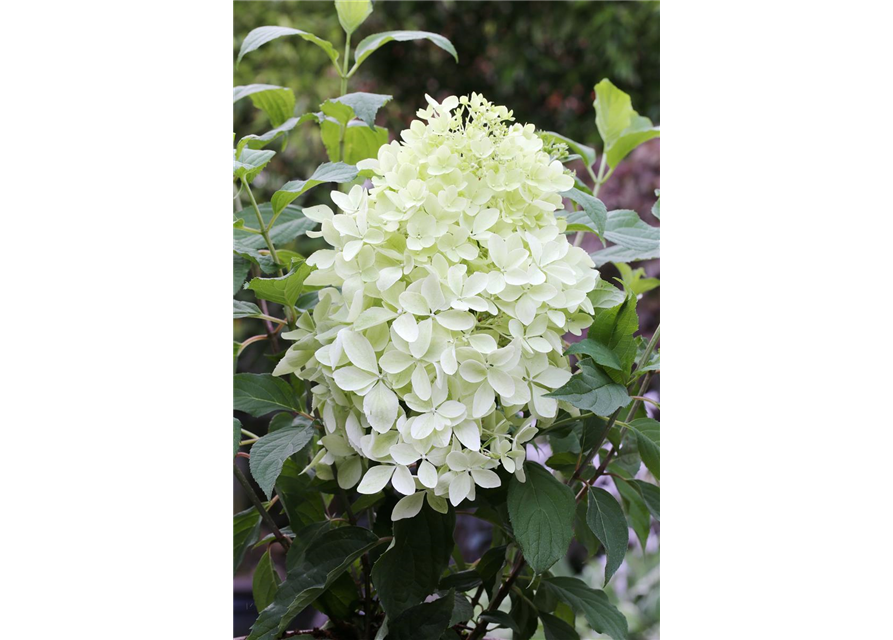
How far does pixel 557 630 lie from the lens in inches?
28.7

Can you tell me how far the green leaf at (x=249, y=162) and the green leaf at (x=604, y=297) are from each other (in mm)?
308

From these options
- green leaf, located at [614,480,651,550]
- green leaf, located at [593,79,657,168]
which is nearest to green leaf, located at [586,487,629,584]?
green leaf, located at [614,480,651,550]

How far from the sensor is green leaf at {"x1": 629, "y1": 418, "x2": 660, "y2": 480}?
675 millimetres

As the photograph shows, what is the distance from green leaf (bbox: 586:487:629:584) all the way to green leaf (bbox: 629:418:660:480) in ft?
0.16

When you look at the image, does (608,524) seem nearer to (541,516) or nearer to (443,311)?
(541,516)

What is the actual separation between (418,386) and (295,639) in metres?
0.28

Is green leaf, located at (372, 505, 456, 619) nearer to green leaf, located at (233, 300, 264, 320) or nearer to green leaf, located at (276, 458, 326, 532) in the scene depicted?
green leaf, located at (276, 458, 326, 532)

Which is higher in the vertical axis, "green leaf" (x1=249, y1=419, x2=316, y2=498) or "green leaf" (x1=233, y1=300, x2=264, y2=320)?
"green leaf" (x1=233, y1=300, x2=264, y2=320)

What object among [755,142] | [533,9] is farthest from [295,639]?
[533,9]

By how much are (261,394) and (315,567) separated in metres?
0.16

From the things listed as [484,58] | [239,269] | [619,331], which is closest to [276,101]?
[239,269]

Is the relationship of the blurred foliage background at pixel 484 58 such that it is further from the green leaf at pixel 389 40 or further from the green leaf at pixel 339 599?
the green leaf at pixel 339 599

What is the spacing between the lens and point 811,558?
1.76ft
